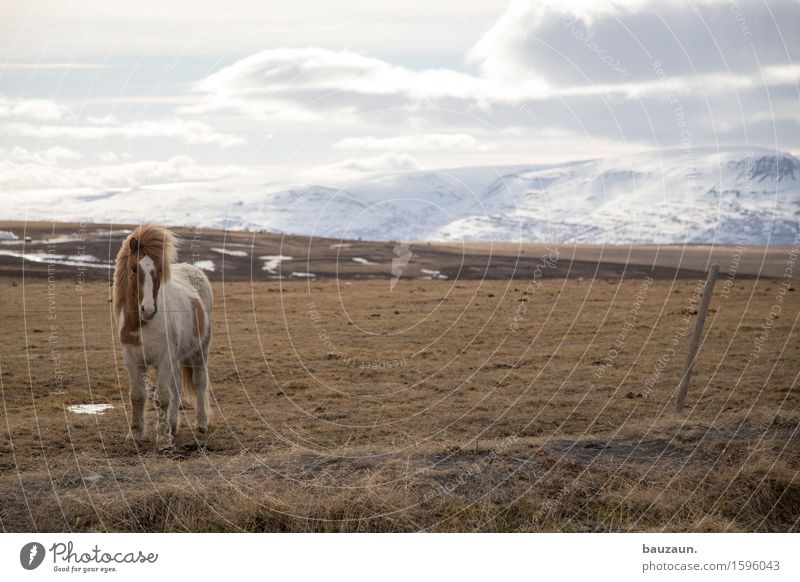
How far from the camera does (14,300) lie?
32625 millimetres

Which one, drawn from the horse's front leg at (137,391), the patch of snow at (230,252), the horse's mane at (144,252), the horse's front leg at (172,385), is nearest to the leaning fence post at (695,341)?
the horse's front leg at (172,385)

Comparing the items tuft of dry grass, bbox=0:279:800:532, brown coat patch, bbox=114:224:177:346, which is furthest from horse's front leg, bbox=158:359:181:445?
brown coat patch, bbox=114:224:177:346

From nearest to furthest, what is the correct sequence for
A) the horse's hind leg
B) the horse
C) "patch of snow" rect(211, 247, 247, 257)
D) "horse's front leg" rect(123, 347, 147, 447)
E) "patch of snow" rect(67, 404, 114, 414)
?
1. the horse
2. "horse's front leg" rect(123, 347, 147, 447)
3. the horse's hind leg
4. "patch of snow" rect(67, 404, 114, 414)
5. "patch of snow" rect(211, 247, 247, 257)

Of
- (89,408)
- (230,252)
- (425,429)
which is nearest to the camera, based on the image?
(425,429)

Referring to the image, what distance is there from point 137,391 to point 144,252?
2.34 meters

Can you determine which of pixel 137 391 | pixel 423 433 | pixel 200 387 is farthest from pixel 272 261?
pixel 137 391

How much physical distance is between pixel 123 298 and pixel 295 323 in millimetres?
16777

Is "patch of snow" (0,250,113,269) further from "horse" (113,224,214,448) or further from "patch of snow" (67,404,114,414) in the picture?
"horse" (113,224,214,448)

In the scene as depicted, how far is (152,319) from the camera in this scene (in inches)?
463

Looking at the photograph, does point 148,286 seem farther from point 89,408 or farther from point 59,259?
point 59,259

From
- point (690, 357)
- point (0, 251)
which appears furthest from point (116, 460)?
point (0, 251)

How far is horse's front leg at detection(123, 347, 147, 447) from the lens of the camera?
1180 centimetres

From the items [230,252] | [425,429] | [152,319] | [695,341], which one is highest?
[152,319]
